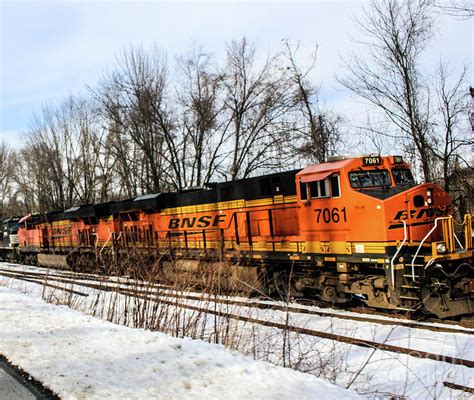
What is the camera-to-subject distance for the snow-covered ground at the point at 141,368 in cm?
376

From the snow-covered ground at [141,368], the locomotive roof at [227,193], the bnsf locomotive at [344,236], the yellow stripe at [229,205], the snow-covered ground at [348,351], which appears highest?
the locomotive roof at [227,193]

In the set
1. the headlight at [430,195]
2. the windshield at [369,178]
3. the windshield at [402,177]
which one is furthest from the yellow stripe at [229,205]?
the headlight at [430,195]

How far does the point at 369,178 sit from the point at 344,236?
1433 mm

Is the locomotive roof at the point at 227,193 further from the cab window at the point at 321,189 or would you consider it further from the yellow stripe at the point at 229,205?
the cab window at the point at 321,189

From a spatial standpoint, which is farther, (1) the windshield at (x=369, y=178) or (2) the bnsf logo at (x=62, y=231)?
(2) the bnsf logo at (x=62, y=231)

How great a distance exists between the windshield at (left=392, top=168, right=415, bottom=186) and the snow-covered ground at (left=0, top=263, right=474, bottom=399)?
3535 mm

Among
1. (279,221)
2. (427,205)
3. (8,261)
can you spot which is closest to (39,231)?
(8,261)

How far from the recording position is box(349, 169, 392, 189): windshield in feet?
31.6

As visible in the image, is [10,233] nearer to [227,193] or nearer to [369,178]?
[227,193]

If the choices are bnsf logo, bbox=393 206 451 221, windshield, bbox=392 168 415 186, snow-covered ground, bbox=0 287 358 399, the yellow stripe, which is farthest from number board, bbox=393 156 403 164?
snow-covered ground, bbox=0 287 358 399

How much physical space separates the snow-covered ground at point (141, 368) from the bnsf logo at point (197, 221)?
24.8 feet

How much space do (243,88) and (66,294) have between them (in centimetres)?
1749

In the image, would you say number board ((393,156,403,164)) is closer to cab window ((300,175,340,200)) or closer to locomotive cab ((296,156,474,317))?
locomotive cab ((296,156,474,317))

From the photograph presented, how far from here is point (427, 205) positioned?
9.14m
